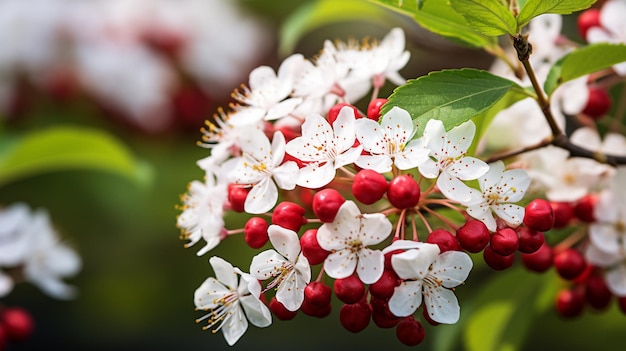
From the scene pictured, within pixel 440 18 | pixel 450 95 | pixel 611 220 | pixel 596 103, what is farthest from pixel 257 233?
pixel 596 103

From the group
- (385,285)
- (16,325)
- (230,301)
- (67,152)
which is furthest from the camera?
(67,152)

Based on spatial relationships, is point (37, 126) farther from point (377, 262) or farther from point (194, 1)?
point (377, 262)

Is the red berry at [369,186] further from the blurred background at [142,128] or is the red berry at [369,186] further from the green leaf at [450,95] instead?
the blurred background at [142,128]

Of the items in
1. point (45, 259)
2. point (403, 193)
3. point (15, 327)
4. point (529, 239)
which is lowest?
point (529, 239)

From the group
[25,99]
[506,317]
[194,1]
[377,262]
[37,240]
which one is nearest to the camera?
[377,262]

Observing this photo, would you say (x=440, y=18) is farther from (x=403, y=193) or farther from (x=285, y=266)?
(x=285, y=266)

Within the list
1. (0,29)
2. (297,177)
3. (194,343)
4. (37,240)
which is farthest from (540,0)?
(194,343)
